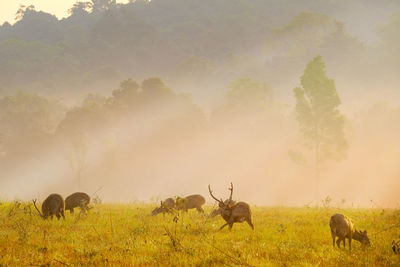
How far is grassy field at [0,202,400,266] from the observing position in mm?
7449

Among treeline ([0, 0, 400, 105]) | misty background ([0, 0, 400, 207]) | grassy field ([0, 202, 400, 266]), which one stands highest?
treeline ([0, 0, 400, 105])

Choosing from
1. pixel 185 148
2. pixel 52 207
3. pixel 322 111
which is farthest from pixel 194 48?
pixel 52 207

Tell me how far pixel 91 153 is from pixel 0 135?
20.5 meters

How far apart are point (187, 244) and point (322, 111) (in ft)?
105

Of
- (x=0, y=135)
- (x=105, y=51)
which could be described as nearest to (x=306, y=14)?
(x=105, y=51)

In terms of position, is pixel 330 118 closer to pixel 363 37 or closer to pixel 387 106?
pixel 387 106

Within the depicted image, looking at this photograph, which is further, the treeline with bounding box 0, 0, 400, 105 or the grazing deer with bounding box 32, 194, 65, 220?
the treeline with bounding box 0, 0, 400, 105

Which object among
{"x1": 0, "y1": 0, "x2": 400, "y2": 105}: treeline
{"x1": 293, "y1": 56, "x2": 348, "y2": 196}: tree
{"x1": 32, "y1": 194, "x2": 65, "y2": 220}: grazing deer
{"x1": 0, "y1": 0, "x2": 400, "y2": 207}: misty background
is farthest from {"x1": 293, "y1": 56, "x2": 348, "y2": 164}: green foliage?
{"x1": 0, "y1": 0, "x2": 400, "y2": 105}: treeline

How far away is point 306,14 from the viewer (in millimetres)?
119750

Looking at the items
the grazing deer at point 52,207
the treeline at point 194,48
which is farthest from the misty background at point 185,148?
the treeline at point 194,48

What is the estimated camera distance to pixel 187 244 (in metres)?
9.06

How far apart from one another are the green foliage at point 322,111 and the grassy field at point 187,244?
82.5 feet

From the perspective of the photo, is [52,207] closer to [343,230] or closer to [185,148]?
[343,230]

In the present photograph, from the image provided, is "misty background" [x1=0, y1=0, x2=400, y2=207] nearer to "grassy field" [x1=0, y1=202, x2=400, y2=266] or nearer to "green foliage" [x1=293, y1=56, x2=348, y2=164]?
"green foliage" [x1=293, y1=56, x2=348, y2=164]
